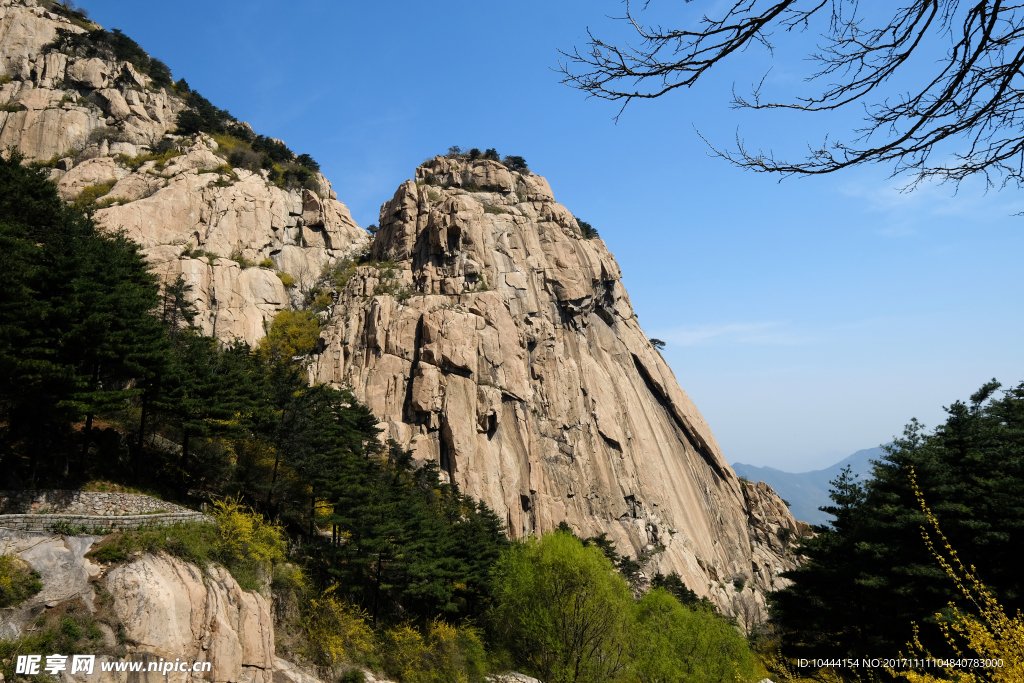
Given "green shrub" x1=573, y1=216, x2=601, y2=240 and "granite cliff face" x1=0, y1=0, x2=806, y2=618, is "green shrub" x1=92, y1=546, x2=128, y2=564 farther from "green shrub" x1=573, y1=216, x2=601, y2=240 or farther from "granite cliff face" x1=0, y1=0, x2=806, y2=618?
"green shrub" x1=573, y1=216, x2=601, y2=240

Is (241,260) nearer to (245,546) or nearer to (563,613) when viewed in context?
(245,546)

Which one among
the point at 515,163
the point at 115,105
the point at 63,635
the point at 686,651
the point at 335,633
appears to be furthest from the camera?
the point at 515,163

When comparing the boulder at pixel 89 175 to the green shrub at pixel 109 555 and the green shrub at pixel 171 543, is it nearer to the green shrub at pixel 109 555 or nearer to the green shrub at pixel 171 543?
the green shrub at pixel 171 543

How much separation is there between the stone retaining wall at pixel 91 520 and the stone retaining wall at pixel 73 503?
2.23 feet

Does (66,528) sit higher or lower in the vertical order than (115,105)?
lower

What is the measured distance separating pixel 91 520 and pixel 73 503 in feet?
4.59

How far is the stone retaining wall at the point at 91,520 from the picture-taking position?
14047mm

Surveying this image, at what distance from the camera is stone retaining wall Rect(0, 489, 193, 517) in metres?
15.1

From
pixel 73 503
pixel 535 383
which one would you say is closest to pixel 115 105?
pixel 535 383

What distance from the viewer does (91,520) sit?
15180 millimetres

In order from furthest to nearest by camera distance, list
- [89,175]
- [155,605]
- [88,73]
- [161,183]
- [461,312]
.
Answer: [88,73] → [161,183] → [89,175] → [461,312] → [155,605]

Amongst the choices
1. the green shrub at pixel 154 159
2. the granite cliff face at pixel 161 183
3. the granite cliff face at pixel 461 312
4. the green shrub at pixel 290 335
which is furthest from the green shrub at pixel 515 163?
the green shrub at pixel 154 159

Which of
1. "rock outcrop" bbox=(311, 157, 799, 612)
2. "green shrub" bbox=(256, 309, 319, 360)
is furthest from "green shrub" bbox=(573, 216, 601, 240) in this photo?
"green shrub" bbox=(256, 309, 319, 360)

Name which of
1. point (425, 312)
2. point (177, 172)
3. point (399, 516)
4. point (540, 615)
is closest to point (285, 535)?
point (399, 516)
